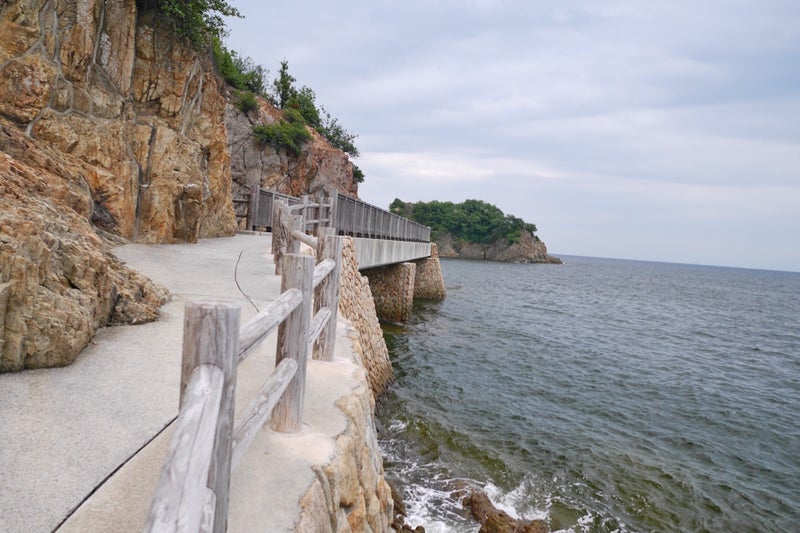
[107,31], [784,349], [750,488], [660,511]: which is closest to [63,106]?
[107,31]

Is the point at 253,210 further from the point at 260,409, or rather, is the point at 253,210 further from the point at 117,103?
the point at 260,409

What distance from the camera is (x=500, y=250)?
353 ft

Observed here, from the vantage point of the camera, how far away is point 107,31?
8.31 metres

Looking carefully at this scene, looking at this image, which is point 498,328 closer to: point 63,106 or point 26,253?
point 63,106

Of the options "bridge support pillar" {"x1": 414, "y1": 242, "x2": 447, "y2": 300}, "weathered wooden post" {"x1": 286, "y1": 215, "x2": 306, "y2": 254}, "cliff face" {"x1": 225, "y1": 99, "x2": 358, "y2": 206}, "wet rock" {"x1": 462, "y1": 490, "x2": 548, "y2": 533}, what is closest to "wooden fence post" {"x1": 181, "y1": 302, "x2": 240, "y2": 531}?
"wet rock" {"x1": 462, "y1": 490, "x2": 548, "y2": 533}

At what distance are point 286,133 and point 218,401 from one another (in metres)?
31.7

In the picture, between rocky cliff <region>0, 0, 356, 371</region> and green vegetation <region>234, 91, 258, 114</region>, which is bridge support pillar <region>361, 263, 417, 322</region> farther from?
green vegetation <region>234, 91, 258, 114</region>

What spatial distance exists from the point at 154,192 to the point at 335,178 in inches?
1078

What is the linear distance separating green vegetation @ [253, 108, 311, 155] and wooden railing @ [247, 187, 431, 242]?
1355 centimetres

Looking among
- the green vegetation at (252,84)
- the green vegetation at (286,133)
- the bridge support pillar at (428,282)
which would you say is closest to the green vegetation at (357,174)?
the green vegetation at (252,84)

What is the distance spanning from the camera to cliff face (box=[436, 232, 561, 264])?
10562 cm

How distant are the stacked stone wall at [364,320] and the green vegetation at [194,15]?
592cm

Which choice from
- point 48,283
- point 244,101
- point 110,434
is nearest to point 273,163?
point 244,101

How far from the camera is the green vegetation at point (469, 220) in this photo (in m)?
106
